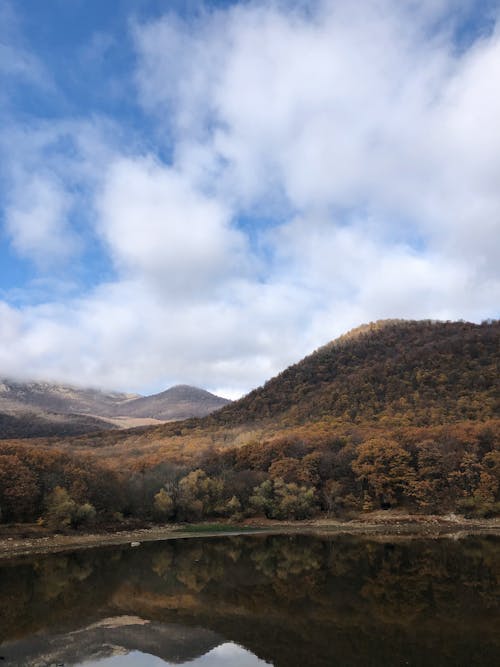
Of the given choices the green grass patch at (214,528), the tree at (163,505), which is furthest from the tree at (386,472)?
the tree at (163,505)

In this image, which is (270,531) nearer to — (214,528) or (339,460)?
(214,528)

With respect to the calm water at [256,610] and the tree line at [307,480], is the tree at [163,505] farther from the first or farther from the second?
the calm water at [256,610]

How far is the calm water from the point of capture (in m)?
19.5

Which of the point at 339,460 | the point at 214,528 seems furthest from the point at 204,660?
the point at 339,460

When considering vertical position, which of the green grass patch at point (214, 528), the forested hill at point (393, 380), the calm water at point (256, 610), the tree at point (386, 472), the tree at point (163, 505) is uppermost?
the forested hill at point (393, 380)

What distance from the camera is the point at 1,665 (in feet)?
60.8

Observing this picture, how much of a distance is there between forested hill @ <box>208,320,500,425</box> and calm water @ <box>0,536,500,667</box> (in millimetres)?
62187

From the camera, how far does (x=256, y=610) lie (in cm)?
2656

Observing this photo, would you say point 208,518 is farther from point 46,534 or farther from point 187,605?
point 187,605

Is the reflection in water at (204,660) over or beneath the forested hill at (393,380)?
beneath

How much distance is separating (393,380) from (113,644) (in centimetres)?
10995

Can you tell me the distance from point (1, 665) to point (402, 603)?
1917 cm

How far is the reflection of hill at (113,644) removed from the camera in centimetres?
1955

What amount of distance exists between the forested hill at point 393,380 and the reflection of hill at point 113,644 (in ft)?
283
